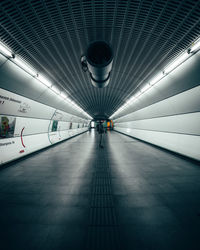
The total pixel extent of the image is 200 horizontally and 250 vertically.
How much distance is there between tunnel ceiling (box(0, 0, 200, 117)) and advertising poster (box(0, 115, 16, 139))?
2957mm

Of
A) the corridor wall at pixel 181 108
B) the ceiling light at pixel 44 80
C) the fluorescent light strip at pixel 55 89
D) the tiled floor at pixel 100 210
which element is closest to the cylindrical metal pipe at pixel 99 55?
the corridor wall at pixel 181 108

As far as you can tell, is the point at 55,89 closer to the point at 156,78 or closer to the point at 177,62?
the point at 156,78

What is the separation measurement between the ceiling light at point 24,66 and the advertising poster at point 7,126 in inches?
97.5

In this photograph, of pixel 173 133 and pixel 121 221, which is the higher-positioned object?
pixel 173 133

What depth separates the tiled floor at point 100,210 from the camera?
161 cm

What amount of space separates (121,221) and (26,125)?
21.9 ft

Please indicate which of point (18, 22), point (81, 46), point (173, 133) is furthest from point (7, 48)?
point (173, 133)

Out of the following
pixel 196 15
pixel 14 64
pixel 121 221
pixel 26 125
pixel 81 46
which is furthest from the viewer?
pixel 26 125

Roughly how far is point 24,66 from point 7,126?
3060 mm

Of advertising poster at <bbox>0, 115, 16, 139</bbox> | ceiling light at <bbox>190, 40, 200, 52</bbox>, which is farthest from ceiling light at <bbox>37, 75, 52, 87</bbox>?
ceiling light at <bbox>190, 40, 200, 52</bbox>

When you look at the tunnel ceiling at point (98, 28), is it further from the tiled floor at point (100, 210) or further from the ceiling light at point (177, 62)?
the tiled floor at point (100, 210)

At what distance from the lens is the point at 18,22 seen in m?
2.17

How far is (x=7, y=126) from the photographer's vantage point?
4617mm

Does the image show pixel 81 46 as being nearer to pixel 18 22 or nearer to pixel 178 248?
pixel 18 22
